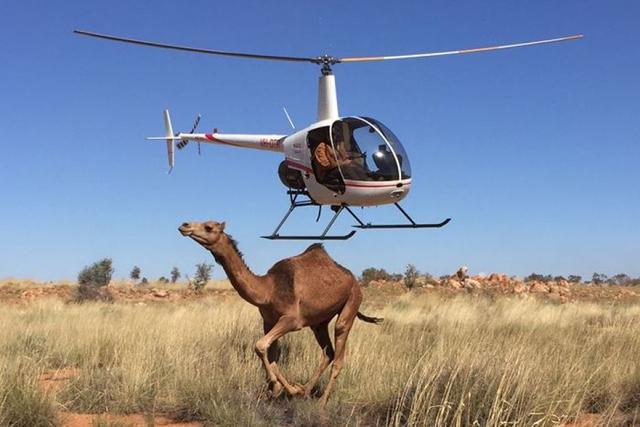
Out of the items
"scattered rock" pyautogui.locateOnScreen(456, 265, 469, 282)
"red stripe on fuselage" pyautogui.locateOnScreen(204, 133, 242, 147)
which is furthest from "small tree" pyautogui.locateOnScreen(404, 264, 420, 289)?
"red stripe on fuselage" pyautogui.locateOnScreen(204, 133, 242, 147)

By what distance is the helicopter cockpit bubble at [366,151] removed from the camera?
1048 centimetres

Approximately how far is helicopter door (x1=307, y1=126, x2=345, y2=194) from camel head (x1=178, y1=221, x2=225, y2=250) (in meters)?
3.59

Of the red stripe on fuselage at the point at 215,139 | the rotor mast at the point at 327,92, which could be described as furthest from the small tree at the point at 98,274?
the rotor mast at the point at 327,92

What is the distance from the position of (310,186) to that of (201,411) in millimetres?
4874

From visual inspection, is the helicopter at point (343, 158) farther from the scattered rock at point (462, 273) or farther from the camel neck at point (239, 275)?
the scattered rock at point (462, 273)

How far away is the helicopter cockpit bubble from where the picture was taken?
10.5m

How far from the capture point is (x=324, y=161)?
1077cm

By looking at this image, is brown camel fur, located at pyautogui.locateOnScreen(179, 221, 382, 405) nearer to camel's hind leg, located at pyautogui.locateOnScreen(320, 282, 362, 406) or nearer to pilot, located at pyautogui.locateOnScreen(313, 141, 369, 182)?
camel's hind leg, located at pyautogui.locateOnScreen(320, 282, 362, 406)

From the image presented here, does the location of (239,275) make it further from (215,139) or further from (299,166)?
(215,139)

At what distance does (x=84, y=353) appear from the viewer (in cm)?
1182

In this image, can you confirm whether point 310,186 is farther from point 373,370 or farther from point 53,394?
point 53,394

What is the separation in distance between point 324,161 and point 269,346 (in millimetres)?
4239

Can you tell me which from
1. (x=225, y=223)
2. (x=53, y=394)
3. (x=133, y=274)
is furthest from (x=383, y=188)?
(x=133, y=274)

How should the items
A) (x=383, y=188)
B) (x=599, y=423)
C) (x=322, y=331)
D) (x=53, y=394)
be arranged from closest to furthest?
(x=599, y=423) < (x=53, y=394) < (x=322, y=331) < (x=383, y=188)
